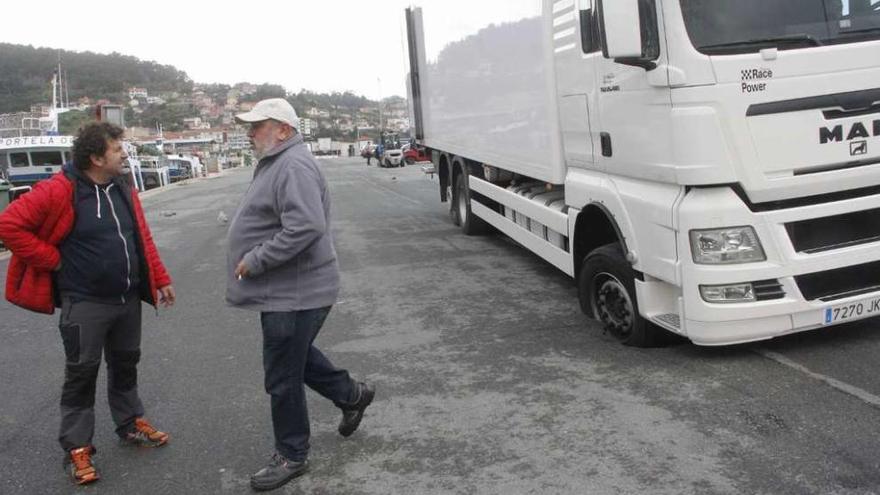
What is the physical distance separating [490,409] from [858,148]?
8.80 feet

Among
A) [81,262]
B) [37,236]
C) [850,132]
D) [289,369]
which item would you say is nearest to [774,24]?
[850,132]

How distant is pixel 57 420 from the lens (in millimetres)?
4613

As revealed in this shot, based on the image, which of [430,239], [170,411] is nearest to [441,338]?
[170,411]

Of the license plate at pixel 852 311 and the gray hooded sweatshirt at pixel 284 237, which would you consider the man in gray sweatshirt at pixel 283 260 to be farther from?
the license plate at pixel 852 311

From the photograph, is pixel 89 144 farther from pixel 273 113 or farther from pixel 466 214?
pixel 466 214

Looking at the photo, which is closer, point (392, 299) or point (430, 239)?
point (392, 299)

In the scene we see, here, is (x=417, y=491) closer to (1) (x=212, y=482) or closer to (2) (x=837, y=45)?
(1) (x=212, y=482)

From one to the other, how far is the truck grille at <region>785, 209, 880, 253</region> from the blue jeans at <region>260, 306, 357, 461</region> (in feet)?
9.43

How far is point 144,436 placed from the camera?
4.12 m

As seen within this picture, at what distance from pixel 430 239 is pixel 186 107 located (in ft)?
301

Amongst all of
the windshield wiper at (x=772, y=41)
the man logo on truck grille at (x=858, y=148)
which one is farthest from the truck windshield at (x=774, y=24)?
the man logo on truck grille at (x=858, y=148)

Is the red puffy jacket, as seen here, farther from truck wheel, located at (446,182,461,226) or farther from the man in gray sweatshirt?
truck wheel, located at (446,182,461,226)

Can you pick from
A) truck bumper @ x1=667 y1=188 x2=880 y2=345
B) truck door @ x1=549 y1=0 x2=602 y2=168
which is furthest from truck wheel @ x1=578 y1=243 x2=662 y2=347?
truck door @ x1=549 y1=0 x2=602 y2=168

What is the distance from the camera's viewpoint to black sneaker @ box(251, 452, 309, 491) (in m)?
3.51
